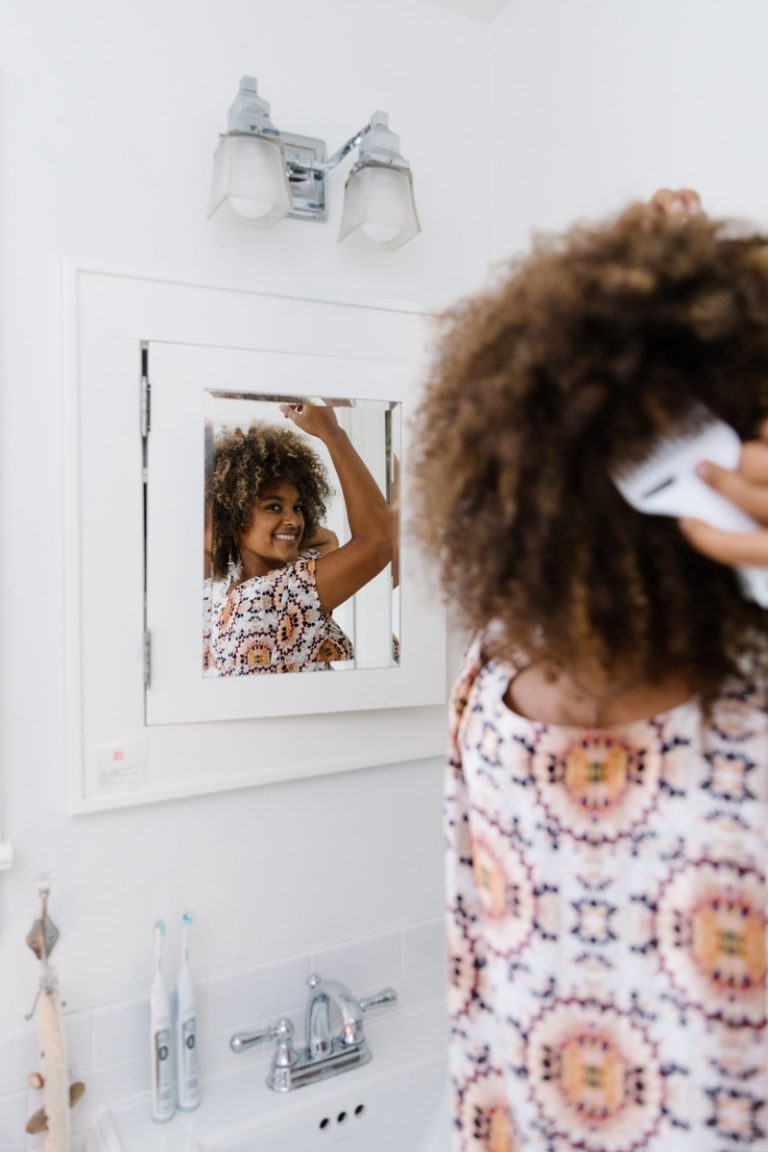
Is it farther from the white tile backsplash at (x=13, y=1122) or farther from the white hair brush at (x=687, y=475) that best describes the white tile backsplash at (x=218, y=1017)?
the white hair brush at (x=687, y=475)

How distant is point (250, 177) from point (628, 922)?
1091mm

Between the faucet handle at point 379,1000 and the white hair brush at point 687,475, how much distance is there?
120 centimetres

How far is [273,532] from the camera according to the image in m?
1.34

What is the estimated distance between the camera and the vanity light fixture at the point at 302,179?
1.19 m

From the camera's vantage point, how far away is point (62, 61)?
119 centimetres

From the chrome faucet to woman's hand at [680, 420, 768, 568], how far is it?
116 cm

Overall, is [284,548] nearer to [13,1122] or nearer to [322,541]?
[322,541]

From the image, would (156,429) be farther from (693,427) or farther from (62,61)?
(693,427)

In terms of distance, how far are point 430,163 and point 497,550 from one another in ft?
4.12

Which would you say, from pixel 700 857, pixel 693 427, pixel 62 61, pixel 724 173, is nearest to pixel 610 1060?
pixel 700 857

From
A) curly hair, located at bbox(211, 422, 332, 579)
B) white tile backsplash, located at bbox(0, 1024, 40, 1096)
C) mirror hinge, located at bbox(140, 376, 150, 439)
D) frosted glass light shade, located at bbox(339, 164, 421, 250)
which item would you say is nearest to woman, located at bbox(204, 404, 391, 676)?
curly hair, located at bbox(211, 422, 332, 579)

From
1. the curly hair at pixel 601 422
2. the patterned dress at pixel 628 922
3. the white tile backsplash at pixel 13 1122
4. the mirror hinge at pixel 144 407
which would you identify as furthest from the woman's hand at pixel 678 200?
the white tile backsplash at pixel 13 1122

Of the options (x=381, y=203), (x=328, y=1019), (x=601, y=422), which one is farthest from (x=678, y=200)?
(x=328, y=1019)

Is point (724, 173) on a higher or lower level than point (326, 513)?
higher
